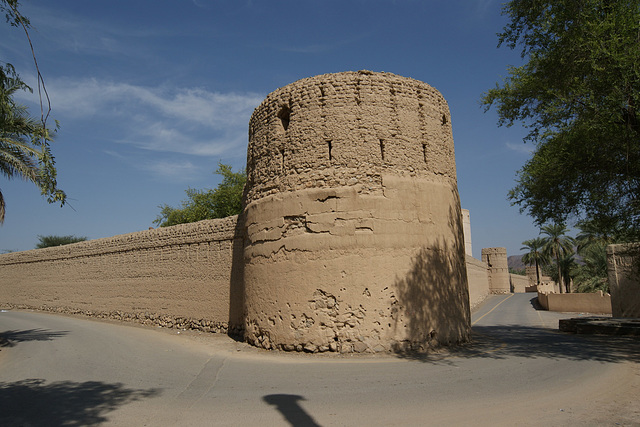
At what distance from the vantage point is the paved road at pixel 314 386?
5445mm

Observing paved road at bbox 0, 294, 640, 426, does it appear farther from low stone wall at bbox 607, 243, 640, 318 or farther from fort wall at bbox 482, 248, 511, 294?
fort wall at bbox 482, 248, 511, 294

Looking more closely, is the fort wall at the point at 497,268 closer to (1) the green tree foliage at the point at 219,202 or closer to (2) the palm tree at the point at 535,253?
(2) the palm tree at the point at 535,253

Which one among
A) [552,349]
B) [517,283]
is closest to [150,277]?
[552,349]

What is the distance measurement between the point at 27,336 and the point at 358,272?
34.0 ft

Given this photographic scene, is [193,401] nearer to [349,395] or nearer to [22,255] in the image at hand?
[349,395]

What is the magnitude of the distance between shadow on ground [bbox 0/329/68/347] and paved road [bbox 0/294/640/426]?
907mm

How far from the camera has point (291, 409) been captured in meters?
5.82

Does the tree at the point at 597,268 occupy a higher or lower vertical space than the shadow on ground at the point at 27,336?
higher

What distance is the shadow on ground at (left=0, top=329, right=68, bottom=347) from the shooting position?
1217cm

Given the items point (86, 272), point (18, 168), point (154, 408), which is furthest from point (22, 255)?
point (154, 408)

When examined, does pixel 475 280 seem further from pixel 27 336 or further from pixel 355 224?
pixel 27 336

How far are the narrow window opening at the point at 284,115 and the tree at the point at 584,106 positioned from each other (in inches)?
264

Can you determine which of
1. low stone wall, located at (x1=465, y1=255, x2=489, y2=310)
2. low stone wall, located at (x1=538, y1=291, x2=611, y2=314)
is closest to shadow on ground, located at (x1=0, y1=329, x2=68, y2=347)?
low stone wall, located at (x1=465, y1=255, x2=489, y2=310)

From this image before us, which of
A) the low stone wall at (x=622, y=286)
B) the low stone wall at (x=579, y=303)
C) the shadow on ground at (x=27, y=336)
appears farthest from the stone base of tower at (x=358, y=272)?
the low stone wall at (x=579, y=303)
